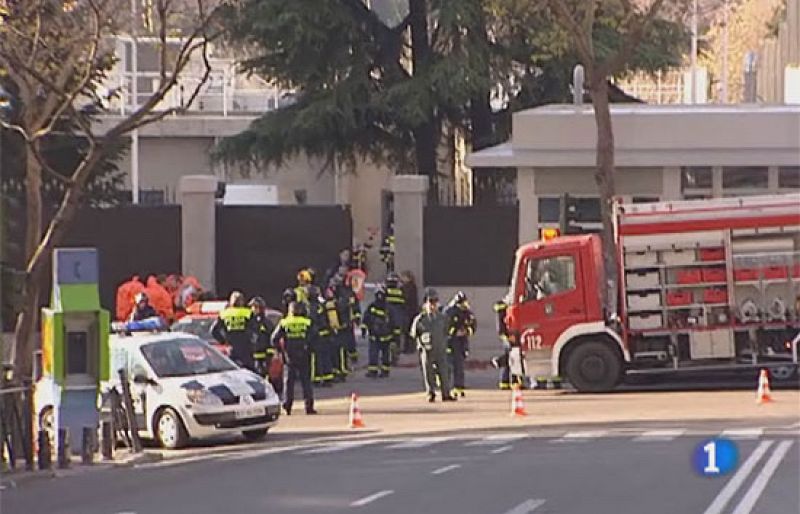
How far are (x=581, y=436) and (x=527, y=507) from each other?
756 centimetres

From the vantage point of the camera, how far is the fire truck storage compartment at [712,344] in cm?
2841

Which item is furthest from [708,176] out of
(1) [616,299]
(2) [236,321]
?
(2) [236,321]

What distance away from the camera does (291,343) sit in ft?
88.7

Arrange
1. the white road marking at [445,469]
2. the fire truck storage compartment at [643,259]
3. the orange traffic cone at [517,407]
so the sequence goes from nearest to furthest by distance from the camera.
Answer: the white road marking at [445,469] < the orange traffic cone at [517,407] < the fire truck storage compartment at [643,259]

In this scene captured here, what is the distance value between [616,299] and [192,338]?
24.9 feet

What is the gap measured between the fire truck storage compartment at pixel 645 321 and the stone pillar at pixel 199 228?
1324 cm

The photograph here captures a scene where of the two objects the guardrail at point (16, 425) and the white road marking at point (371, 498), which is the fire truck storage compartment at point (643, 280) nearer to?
the guardrail at point (16, 425)

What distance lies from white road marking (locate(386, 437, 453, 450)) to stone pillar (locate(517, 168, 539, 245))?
13076mm

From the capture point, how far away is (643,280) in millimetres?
28828

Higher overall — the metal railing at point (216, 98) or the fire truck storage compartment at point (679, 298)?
the metal railing at point (216, 98)

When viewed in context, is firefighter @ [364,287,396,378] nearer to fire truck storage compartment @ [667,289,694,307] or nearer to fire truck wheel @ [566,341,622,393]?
fire truck wheel @ [566,341,622,393]

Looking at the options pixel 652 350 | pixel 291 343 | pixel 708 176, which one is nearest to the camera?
pixel 291 343

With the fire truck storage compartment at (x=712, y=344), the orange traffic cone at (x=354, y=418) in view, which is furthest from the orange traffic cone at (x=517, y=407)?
the fire truck storage compartment at (x=712, y=344)

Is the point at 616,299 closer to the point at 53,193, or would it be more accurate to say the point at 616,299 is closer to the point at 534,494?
the point at 534,494
